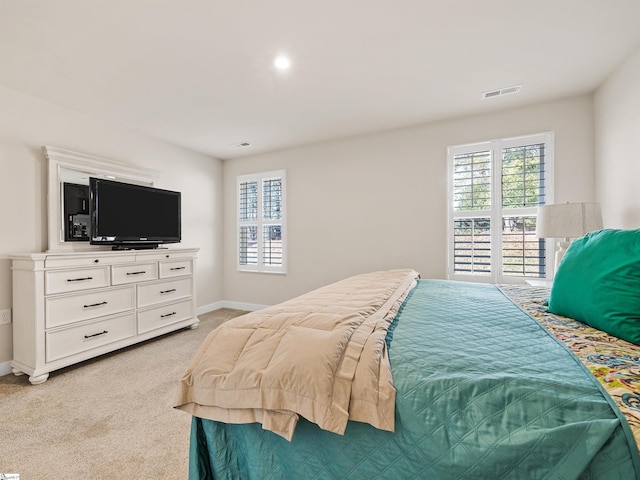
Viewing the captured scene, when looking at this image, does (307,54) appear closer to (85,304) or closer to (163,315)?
(85,304)

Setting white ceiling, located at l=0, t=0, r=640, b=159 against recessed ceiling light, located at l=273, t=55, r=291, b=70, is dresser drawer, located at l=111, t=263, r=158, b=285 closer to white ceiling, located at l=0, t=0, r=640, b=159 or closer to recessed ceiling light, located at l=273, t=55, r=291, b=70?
white ceiling, located at l=0, t=0, r=640, b=159

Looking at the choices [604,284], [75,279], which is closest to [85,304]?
[75,279]

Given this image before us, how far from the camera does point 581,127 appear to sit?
9.14 feet

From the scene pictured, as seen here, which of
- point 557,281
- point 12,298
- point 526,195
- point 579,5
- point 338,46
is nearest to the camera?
point 557,281

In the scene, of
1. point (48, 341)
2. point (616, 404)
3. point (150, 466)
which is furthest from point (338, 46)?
point (48, 341)

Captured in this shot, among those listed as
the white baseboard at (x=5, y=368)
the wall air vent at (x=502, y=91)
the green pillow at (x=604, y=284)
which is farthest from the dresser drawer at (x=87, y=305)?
the wall air vent at (x=502, y=91)

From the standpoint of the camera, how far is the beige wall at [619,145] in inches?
83.4

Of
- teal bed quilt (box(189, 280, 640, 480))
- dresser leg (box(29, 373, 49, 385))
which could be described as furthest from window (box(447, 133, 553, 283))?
dresser leg (box(29, 373, 49, 385))

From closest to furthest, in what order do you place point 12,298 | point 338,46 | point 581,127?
point 338,46
point 12,298
point 581,127

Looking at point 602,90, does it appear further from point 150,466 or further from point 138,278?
point 138,278

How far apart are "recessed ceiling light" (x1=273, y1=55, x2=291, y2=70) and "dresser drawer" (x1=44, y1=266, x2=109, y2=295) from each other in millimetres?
2494

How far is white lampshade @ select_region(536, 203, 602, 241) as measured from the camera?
7.15 ft

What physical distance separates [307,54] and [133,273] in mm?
2750

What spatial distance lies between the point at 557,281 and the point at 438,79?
1925mm
